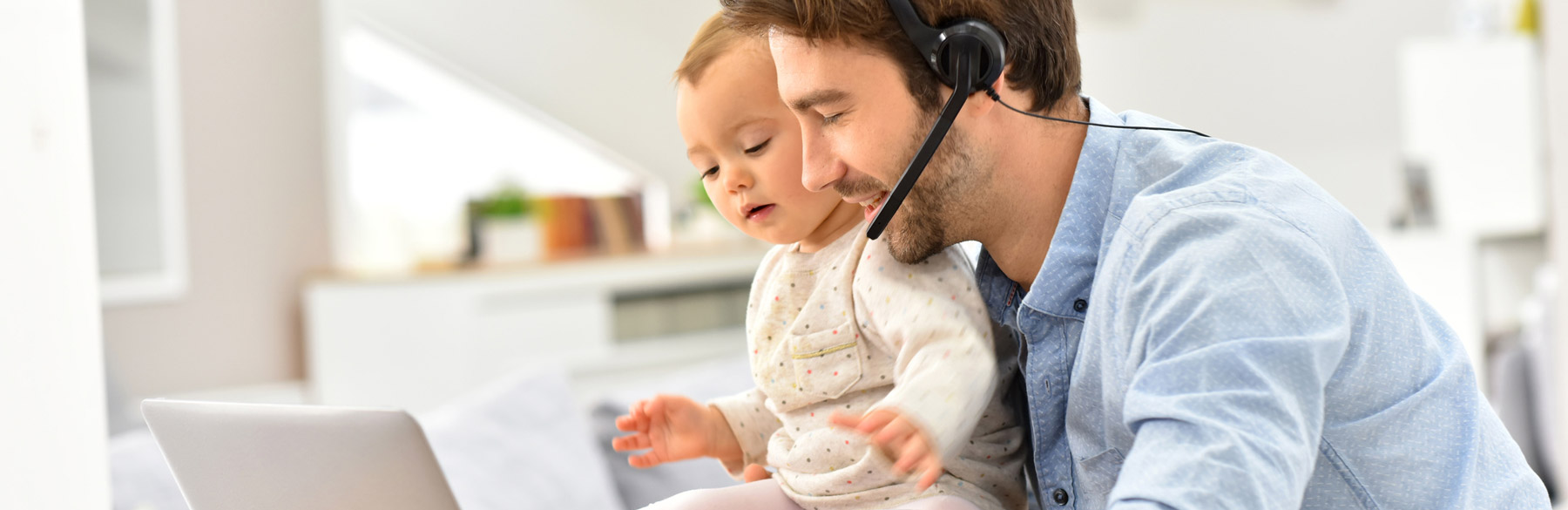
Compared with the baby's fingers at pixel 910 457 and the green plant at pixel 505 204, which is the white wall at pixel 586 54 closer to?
the green plant at pixel 505 204

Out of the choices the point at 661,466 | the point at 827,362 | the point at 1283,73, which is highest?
the point at 1283,73

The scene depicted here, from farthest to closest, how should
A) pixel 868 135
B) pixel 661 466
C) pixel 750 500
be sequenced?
pixel 661 466, pixel 750 500, pixel 868 135

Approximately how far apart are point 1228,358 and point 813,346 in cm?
40

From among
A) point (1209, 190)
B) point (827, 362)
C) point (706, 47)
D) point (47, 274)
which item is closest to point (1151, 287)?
point (1209, 190)

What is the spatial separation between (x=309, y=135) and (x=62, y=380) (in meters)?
3.19

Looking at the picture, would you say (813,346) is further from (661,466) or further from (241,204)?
(241,204)

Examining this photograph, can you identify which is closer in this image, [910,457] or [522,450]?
[910,457]

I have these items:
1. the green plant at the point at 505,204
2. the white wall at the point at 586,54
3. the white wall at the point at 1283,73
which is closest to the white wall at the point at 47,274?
the green plant at the point at 505,204

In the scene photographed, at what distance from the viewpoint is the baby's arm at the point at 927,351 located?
764 mm

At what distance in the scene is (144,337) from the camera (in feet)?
10.7

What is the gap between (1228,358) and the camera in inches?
25.1

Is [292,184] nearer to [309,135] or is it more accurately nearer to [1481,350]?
[309,135]

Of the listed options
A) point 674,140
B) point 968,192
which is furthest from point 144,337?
point 968,192

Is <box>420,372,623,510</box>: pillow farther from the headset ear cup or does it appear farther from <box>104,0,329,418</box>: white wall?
<box>104,0,329,418</box>: white wall
